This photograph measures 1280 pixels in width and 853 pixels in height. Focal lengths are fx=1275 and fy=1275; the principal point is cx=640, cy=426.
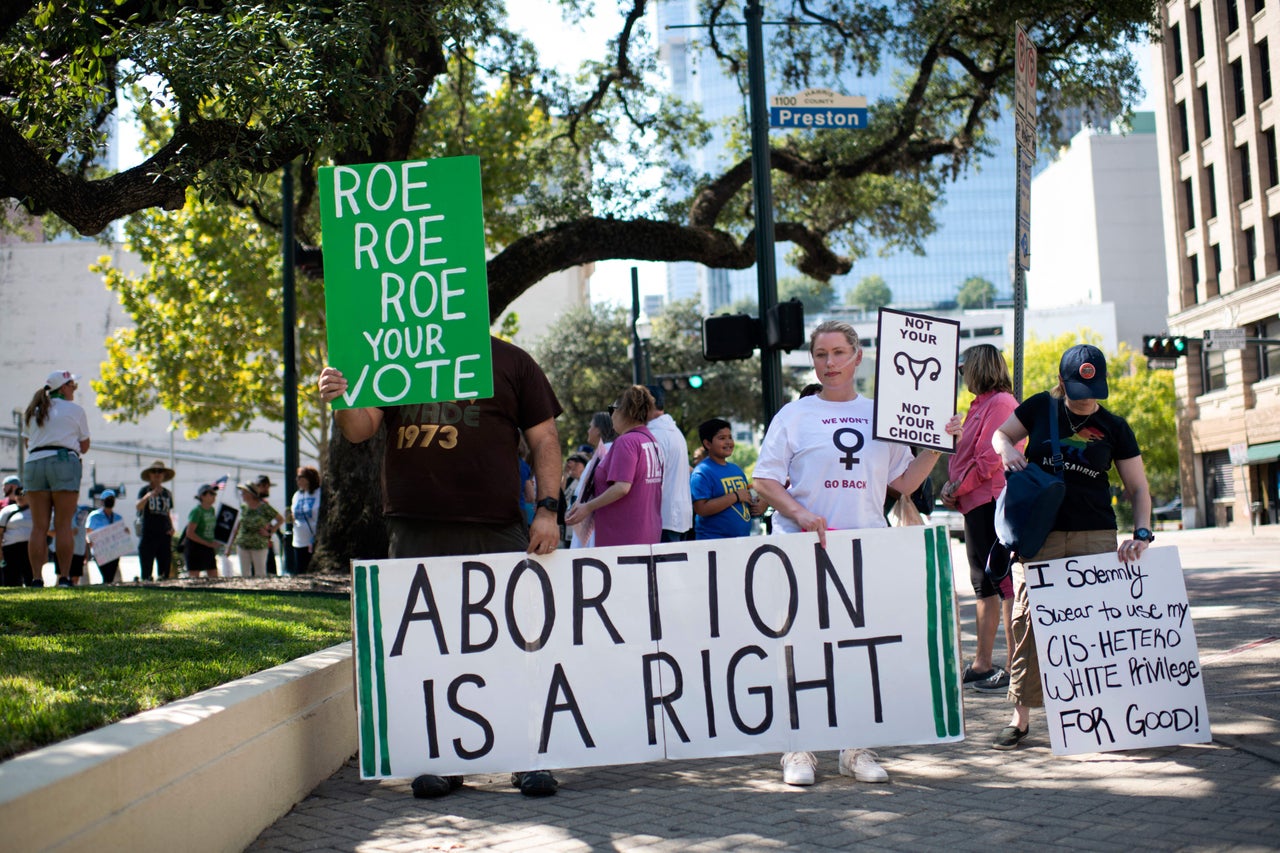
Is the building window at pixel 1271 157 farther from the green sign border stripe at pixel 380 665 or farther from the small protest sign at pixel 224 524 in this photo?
the green sign border stripe at pixel 380 665

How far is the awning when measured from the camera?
1639 inches

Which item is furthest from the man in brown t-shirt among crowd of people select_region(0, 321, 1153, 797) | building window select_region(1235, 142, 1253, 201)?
building window select_region(1235, 142, 1253, 201)

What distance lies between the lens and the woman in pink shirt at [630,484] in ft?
25.3

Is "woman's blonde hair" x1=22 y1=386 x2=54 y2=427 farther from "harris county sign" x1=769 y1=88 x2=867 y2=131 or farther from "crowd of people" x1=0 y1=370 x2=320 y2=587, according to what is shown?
"harris county sign" x1=769 y1=88 x2=867 y2=131

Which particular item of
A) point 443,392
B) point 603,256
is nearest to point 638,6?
point 603,256

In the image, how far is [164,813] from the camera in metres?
3.75

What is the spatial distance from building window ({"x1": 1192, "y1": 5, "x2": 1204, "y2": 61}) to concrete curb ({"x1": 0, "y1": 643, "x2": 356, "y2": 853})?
155 ft

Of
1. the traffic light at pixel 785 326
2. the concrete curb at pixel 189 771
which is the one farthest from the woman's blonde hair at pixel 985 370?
the concrete curb at pixel 189 771

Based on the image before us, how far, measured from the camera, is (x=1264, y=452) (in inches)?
1658

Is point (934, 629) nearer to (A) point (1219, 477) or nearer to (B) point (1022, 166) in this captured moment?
(B) point (1022, 166)

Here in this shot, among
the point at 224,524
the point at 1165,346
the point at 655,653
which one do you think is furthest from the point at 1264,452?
the point at 655,653

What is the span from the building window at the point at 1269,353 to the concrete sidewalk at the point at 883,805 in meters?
39.4

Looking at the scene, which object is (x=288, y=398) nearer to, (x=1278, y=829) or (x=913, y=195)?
(x=913, y=195)

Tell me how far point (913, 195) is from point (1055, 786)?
16.5m
